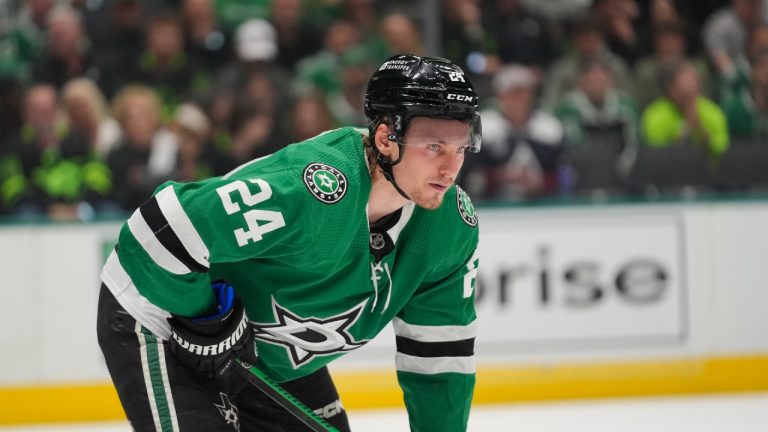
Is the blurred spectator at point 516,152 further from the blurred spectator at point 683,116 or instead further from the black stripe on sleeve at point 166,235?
the black stripe on sleeve at point 166,235

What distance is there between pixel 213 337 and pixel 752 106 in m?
4.74

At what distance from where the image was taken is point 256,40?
6.29m

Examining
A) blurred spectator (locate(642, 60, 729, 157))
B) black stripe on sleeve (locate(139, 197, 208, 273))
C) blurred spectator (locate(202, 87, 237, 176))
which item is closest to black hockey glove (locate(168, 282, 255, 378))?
black stripe on sleeve (locate(139, 197, 208, 273))

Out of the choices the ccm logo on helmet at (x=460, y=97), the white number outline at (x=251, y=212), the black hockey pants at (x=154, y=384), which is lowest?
the black hockey pants at (x=154, y=384)

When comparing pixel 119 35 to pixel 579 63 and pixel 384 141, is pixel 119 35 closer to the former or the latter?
pixel 579 63

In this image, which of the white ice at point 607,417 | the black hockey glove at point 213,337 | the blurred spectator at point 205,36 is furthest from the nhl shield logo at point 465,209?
the blurred spectator at point 205,36

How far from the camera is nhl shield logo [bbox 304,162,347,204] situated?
232cm

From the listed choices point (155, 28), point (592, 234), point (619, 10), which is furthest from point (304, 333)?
point (619, 10)

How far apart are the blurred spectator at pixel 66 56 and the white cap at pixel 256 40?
85cm

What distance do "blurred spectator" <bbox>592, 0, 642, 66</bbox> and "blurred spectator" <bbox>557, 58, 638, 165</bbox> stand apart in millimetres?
250

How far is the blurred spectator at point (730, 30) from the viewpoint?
21.3ft

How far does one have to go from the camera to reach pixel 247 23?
632cm

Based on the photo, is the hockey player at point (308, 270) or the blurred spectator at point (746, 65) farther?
the blurred spectator at point (746, 65)

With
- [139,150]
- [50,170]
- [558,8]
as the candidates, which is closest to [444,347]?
[139,150]
